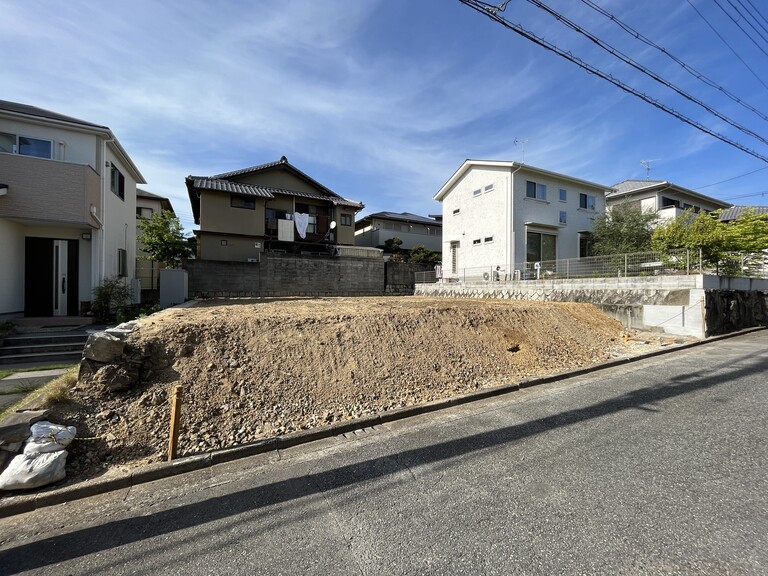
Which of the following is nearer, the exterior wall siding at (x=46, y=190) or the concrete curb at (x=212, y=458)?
the concrete curb at (x=212, y=458)

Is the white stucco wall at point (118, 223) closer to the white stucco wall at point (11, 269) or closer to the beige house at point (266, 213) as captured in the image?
the white stucco wall at point (11, 269)

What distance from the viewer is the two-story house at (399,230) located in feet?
85.4

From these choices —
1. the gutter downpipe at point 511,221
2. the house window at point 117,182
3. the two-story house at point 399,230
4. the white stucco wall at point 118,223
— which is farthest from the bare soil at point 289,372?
the two-story house at point 399,230

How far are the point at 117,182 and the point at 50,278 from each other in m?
3.60

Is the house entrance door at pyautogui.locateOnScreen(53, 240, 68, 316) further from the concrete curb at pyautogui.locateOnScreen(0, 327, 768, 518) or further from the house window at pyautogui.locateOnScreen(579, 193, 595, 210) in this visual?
the house window at pyautogui.locateOnScreen(579, 193, 595, 210)

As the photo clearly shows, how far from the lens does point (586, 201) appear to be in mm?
18531

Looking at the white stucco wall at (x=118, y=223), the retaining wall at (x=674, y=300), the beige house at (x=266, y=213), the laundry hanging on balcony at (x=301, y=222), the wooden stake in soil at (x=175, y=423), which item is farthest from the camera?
the laundry hanging on balcony at (x=301, y=222)

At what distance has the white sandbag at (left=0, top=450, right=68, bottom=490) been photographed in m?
2.36

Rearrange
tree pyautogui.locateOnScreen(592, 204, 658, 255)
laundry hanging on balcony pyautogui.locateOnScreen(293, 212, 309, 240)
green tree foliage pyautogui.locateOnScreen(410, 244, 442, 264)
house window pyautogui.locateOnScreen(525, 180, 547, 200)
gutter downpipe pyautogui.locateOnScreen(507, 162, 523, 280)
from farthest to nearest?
1. green tree foliage pyautogui.locateOnScreen(410, 244, 442, 264)
2. laundry hanging on balcony pyautogui.locateOnScreen(293, 212, 309, 240)
3. house window pyautogui.locateOnScreen(525, 180, 547, 200)
4. gutter downpipe pyautogui.locateOnScreen(507, 162, 523, 280)
5. tree pyautogui.locateOnScreen(592, 204, 658, 255)

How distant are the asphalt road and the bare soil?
0.49 meters

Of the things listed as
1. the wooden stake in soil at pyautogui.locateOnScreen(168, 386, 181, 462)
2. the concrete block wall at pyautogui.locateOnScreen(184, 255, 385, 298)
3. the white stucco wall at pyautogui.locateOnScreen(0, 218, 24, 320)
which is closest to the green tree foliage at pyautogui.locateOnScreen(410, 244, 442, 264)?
the concrete block wall at pyautogui.locateOnScreen(184, 255, 385, 298)

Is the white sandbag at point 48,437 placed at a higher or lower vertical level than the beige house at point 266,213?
lower

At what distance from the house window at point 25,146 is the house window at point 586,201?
21286mm

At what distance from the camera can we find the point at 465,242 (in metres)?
19.2
